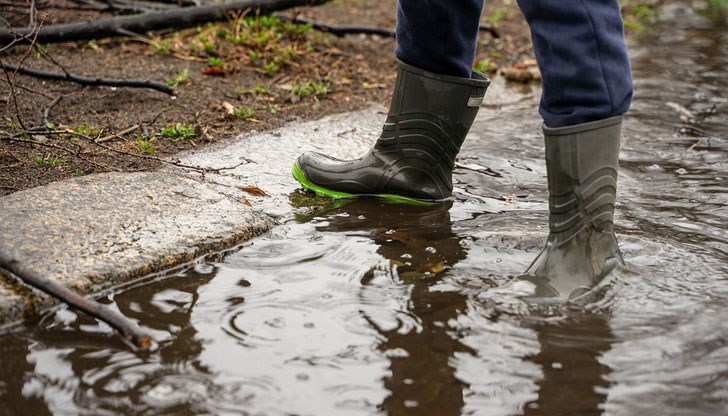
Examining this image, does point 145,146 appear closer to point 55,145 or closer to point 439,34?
point 55,145

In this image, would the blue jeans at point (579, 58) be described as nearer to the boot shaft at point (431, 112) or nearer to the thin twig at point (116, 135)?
the boot shaft at point (431, 112)

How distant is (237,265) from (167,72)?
2322 millimetres

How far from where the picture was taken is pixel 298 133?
373 cm

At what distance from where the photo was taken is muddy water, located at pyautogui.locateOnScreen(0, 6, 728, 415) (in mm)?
1719

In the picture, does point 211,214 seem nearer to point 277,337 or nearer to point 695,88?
point 277,337

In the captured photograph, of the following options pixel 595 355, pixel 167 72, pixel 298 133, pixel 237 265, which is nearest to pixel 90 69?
pixel 167 72

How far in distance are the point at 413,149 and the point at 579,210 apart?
89 centimetres

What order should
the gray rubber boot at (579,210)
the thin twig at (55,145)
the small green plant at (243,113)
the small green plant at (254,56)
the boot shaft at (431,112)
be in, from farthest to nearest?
the small green plant at (254,56), the small green plant at (243,113), the thin twig at (55,145), the boot shaft at (431,112), the gray rubber boot at (579,210)

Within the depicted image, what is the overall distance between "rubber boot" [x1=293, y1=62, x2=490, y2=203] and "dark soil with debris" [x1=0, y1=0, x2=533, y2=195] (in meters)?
0.66

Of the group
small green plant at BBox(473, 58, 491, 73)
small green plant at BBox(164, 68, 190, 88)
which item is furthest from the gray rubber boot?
small green plant at BBox(473, 58, 491, 73)

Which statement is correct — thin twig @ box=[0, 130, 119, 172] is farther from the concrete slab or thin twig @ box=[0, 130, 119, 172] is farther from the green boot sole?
the green boot sole

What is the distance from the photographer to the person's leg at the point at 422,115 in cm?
273

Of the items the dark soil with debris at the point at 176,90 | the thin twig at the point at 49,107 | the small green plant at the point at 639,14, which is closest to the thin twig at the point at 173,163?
the dark soil with debris at the point at 176,90

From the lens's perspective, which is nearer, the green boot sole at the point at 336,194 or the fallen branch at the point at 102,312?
the fallen branch at the point at 102,312
